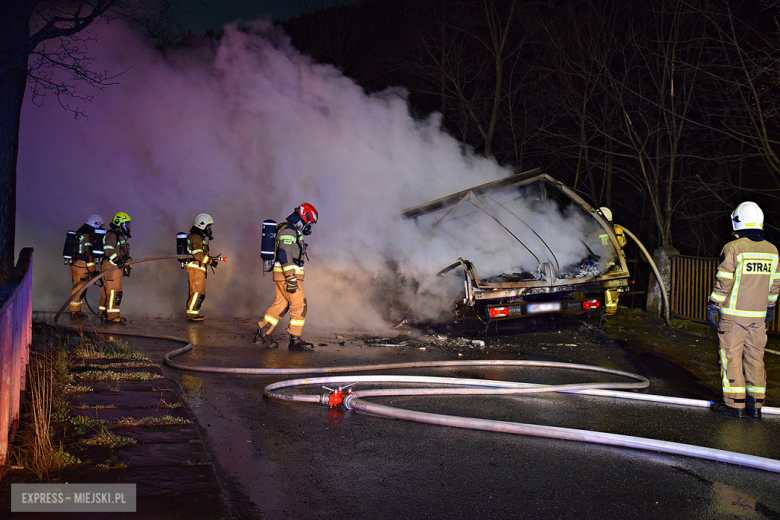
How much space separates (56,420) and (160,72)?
10049mm

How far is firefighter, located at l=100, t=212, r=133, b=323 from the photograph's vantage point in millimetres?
10211

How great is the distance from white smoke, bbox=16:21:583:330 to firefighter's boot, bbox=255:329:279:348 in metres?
1.72

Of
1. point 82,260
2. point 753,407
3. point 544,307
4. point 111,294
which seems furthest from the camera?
point 82,260

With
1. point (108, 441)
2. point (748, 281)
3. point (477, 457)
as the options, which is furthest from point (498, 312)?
point (108, 441)

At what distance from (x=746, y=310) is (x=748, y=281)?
26 cm

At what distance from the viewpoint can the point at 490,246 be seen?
9461 mm

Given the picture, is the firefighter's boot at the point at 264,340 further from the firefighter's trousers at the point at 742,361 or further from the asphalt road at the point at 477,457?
the firefighter's trousers at the point at 742,361

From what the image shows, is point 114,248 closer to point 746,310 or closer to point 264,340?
point 264,340

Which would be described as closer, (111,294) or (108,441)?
(108,441)

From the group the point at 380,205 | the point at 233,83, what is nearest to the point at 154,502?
the point at 380,205

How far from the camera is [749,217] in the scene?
543 centimetres

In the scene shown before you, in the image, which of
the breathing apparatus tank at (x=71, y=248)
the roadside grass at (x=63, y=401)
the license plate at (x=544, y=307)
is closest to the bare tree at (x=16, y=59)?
the roadside grass at (x=63, y=401)

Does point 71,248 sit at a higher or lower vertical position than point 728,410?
higher

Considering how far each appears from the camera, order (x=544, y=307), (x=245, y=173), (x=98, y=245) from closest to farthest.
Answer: (x=544, y=307) → (x=98, y=245) → (x=245, y=173)
